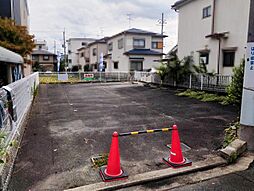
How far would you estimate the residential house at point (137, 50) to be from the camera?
26.5 m

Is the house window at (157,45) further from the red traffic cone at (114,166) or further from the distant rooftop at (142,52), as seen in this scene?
the red traffic cone at (114,166)

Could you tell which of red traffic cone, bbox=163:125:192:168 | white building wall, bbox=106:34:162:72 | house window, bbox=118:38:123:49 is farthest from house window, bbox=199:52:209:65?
house window, bbox=118:38:123:49

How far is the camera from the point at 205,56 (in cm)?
1338

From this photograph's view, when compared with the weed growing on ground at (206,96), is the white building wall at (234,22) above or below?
above

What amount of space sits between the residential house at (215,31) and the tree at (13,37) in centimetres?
1104

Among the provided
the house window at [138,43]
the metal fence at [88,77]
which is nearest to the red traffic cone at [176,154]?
the metal fence at [88,77]

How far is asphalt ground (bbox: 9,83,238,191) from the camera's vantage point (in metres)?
3.24

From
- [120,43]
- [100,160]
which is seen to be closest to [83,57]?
[120,43]

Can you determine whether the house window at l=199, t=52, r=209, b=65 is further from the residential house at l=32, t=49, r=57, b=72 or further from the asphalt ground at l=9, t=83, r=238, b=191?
the residential house at l=32, t=49, r=57, b=72

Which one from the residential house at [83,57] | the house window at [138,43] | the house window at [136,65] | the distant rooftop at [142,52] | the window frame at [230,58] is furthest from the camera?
the residential house at [83,57]

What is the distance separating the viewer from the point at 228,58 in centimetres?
1177

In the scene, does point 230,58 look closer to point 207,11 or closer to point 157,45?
point 207,11

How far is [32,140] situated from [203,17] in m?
12.5

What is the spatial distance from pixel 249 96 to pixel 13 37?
1451 cm
